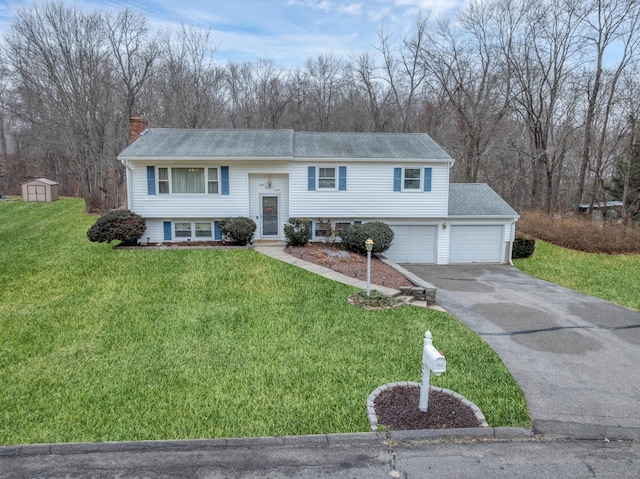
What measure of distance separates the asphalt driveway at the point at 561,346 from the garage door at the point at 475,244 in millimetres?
3401

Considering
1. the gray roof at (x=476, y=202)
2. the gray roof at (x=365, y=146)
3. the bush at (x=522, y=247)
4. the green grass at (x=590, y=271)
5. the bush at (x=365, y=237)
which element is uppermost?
the gray roof at (x=365, y=146)

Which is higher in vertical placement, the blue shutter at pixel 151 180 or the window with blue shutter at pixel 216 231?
the blue shutter at pixel 151 180

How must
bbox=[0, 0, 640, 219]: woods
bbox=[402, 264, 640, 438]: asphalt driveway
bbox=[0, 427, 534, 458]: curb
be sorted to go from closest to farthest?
bbox=[0, 427, 534, 458]: curb < bbox=[402, 264, 640, 438]: asphalt driveway < bbox=[0, 0, 640, 219]: woods

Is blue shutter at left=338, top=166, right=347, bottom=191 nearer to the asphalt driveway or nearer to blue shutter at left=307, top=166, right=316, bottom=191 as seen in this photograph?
blue shutter at left=307, top=166, right=316, bottom=191

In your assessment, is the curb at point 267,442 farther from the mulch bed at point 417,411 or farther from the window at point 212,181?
the window at point 212,181

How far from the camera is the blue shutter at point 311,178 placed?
15.6m

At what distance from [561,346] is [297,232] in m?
9.32

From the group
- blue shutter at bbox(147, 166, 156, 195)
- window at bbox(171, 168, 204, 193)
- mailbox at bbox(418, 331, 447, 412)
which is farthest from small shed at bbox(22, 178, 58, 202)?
mailbox at bbox(418, 331, 447, 412)

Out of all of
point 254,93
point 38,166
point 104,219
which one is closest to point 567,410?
point 104,219

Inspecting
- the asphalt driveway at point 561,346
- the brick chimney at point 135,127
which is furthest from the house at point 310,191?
the asphalt driveway at point 561,346

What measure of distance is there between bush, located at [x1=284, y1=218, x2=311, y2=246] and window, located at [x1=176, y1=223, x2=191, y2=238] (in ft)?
12.9

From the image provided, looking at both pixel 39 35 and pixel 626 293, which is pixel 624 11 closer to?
pixel 626 293

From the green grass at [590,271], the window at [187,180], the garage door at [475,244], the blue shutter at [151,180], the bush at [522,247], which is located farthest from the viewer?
the bush at [522,247]

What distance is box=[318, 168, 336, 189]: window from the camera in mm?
15719
